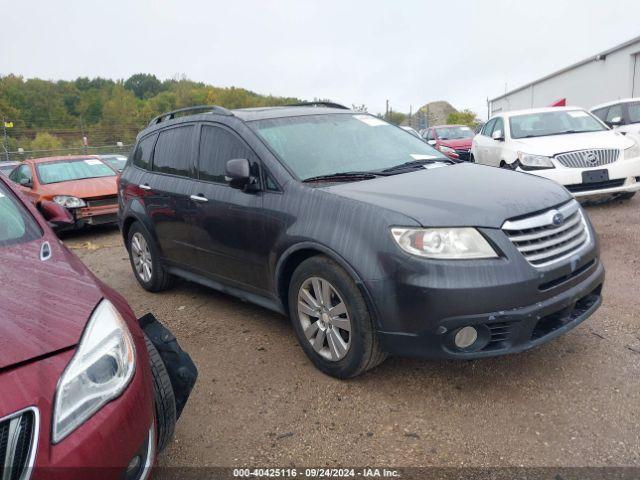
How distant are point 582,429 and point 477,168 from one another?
6.12ft

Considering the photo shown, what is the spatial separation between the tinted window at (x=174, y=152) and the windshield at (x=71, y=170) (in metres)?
5.43

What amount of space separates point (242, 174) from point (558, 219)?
1939mm

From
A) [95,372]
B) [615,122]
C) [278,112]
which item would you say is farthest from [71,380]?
[615,122]

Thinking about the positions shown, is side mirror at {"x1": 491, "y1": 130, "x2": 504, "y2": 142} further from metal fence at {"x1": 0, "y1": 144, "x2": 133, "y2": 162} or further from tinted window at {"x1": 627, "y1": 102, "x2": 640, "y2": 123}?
metal fence at {"x1": 0, "y1": 144, "x2": 133, "y2": 162}

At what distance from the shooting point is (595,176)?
6.84 m

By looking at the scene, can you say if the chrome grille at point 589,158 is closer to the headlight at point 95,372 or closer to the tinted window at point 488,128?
the tinted window at point 488,128

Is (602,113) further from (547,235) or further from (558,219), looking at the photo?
(547,235)

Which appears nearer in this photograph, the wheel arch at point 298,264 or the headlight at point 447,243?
the headlight at point 447,243

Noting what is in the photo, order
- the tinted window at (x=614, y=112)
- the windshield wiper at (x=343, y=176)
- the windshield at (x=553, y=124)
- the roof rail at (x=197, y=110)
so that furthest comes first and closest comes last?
the tinted window at (x=614, y=112)
the windshield at (x=553, y=124)
the roof rail at (x=197, y=110)
the windshield wiper at (x=343, y=176)

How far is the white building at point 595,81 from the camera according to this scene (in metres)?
21.8

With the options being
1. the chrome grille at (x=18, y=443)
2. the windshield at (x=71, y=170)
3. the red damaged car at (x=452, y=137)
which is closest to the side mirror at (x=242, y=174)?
the chrome grille at (x=18, y=443)

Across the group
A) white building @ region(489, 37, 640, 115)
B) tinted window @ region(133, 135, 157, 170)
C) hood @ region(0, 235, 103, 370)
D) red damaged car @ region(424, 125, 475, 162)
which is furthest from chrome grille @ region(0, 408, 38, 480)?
white building @ region(489, 37, 640, 115)

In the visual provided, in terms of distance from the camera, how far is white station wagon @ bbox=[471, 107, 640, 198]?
6.86 meters

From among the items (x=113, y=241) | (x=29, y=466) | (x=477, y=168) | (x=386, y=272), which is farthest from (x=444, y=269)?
(x=113, y=241)
